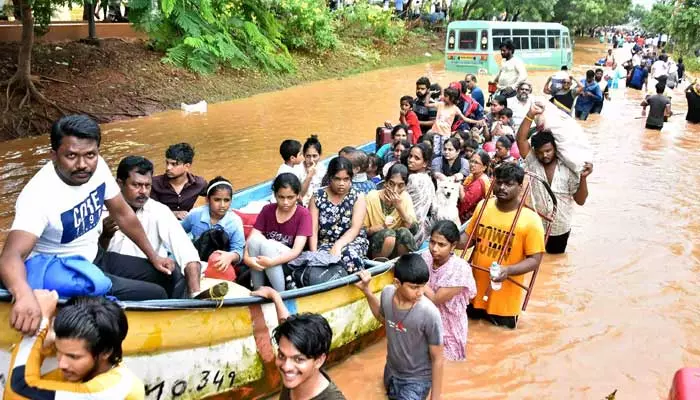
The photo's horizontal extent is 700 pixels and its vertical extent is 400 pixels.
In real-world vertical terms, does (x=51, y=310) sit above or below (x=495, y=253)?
above

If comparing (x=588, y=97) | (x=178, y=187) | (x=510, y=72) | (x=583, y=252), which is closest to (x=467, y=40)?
(x=588, y=97)

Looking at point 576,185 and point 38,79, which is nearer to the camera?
point 576,185

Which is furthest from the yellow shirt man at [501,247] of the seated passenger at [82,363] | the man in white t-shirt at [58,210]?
the seated passenger at [82,363]

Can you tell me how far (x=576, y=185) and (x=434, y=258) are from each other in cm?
269

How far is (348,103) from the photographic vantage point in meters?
17.8

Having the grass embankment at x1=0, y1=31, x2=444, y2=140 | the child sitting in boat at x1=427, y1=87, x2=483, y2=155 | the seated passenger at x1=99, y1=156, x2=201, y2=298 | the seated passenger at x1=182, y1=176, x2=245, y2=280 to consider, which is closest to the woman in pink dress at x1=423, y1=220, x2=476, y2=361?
the seated passenger at x1=182, y1=176, x2=245, y2=280

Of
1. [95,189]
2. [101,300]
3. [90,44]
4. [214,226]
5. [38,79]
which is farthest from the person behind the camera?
[90,44]

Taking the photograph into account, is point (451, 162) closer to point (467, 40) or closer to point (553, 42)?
point (467, 40)

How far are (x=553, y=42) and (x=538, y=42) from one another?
53.3 inches

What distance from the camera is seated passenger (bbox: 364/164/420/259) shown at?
4.79 metres

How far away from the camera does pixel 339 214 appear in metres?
4.64

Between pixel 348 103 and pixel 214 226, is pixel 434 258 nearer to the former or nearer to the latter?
pixel 214 226

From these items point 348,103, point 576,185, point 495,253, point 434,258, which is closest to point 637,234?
point 576,185

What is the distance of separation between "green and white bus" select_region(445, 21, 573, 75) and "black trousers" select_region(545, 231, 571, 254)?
15853 mm
